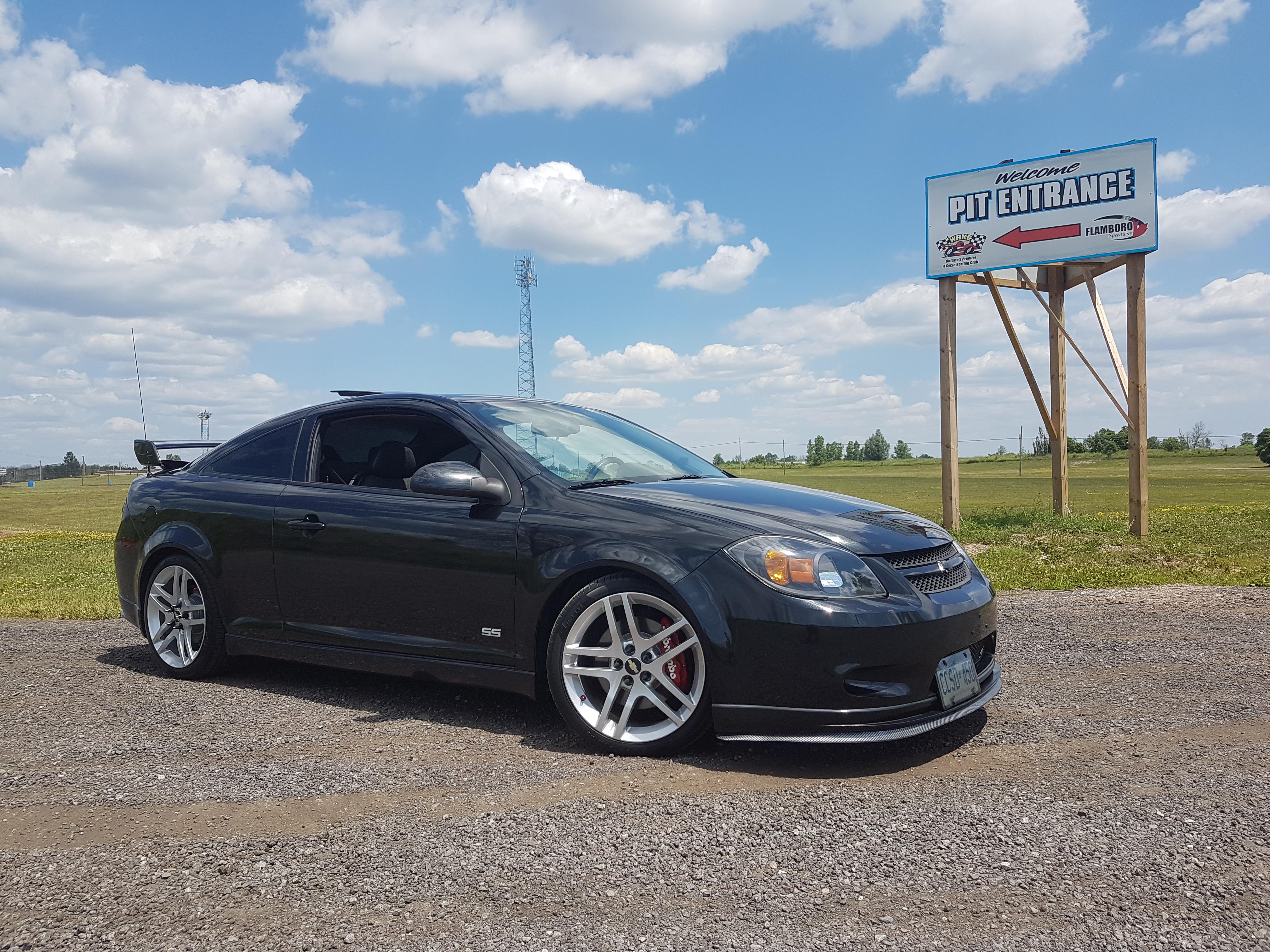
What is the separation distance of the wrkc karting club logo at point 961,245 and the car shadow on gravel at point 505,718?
1212cm

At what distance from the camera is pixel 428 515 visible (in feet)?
15.3

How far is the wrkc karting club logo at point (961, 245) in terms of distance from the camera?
1513cm

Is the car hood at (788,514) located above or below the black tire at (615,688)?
above

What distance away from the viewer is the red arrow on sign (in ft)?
47.1

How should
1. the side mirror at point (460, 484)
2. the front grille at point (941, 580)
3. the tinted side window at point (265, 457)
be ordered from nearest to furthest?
1. the front grille at point (941, 580)
2. the side mirror at point (460, 484)
3. the tinted side window at point (265, 457)

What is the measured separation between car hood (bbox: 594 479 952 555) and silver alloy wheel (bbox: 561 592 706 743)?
0.44 meters

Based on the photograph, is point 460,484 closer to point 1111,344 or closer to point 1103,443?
point 1111,344

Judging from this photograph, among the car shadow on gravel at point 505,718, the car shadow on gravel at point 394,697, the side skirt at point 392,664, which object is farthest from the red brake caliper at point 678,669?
the side skirt at point 392,664

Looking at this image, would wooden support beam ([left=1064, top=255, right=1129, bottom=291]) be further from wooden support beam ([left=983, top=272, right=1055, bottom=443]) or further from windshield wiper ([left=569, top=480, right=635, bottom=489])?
windshield wiper ([left=569, top=480, right=635, bottom=489])

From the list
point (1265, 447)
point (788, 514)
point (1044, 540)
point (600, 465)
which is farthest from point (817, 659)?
point (1265, 447)

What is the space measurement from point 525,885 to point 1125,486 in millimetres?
35709

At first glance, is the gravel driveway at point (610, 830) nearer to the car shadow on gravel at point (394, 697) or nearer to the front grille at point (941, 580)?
the car shadow on gravel at point (394, 697)

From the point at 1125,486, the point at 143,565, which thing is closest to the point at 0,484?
the point at 1125,486

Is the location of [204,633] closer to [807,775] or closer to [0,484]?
[807,775]
